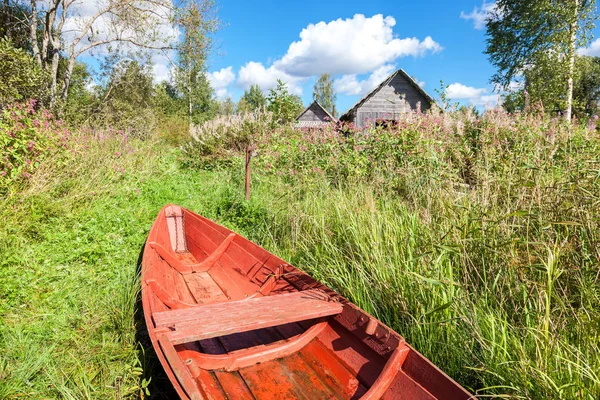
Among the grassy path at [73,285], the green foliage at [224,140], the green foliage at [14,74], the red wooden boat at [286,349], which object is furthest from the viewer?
the green foliage at [224,140]

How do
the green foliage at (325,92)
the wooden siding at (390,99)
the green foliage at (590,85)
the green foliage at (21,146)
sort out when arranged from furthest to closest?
the green foliage at (325,92)
the green foliage at (590,85)
the wooden siding at (390,99)
the green foliage at (21,146)

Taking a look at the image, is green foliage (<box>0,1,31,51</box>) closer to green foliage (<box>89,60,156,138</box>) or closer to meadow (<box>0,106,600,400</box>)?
green foliage (<box>89,60,156,138</box>)

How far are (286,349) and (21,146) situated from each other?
5126mm

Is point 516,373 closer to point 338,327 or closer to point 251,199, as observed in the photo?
point 338,327

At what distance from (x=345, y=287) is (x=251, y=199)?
150 inches

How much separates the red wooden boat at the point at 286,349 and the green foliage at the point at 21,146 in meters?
3.22

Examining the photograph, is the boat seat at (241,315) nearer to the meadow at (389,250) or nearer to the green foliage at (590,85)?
the meadow at (389,250)

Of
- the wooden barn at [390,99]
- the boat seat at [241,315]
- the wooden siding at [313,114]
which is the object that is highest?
the wooden siding at [313,114]

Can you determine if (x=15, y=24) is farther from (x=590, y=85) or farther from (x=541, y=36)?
(x=590, y=85)

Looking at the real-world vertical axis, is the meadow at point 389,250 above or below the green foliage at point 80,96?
below

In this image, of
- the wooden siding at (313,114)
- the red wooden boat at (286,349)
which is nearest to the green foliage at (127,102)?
the red wooden boat at (286,349)

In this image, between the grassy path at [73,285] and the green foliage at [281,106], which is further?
the green foliage at [281,106]

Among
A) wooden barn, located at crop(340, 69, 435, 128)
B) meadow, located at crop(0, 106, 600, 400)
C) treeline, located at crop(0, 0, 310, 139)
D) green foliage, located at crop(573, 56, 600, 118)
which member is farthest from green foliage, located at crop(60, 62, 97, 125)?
green foliage, located at crop(573, 56, 600, 118)

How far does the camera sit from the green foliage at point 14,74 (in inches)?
360
